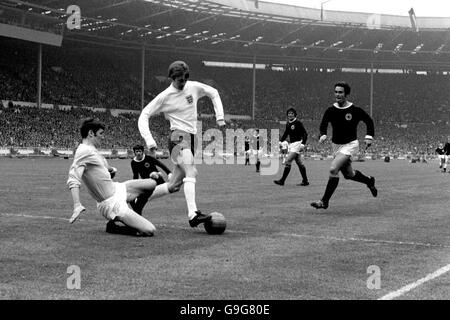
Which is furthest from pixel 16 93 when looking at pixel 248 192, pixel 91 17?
pixel 248 192

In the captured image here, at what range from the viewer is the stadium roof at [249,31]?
54094 millimetres

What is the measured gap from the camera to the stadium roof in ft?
177

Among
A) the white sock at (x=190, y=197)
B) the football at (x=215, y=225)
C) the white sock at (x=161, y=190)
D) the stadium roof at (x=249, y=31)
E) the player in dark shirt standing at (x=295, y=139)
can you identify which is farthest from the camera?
the stadium roof at (x=249, y=31)

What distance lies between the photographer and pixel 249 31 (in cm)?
6600

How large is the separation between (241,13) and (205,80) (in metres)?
13.5

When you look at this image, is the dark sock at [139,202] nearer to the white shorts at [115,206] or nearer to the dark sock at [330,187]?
the white shorts at [115,206]

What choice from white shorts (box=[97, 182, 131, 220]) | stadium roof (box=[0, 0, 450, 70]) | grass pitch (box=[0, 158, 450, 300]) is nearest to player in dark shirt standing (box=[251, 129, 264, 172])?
grass pitch (box=[0, 158, 450, 300])

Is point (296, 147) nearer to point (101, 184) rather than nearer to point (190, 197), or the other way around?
point (190, 197)

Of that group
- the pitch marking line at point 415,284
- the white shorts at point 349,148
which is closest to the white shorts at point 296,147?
the white shorts at point 349,148

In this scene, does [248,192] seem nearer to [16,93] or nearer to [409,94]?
[16,93]

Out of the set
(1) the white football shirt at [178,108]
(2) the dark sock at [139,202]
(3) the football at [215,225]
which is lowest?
(3) the football at [215,225]

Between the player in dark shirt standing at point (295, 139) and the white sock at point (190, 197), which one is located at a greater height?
the player in dark shirt standing at point (295, 139)

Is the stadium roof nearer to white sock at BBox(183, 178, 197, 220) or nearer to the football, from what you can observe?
white sock at BBox(183, 178, 197, 220)

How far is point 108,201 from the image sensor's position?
8281mm
